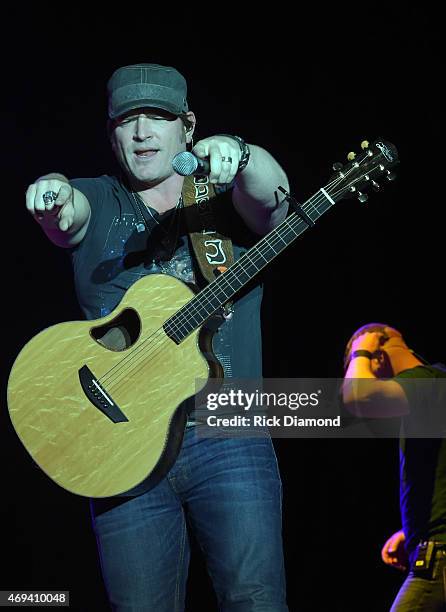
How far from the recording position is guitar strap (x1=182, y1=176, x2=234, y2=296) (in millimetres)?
2408

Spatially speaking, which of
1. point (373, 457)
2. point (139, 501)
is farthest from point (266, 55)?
point (139, 501)

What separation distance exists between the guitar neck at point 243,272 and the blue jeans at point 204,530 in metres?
0.32

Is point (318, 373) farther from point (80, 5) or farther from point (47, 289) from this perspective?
point (80, 5)

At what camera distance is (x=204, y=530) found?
2.24 m

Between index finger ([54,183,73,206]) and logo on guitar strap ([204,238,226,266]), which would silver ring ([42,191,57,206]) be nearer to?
index finger ([54,183,73,206])

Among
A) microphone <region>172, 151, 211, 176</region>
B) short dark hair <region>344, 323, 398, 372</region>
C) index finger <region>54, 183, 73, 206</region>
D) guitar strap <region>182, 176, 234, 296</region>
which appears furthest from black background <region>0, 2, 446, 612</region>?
microphone <region>172, 151, 211, 176</region>

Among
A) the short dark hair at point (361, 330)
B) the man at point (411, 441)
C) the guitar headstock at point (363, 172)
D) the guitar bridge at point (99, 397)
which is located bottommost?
the man at point (411, 441)

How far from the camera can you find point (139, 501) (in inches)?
89.4

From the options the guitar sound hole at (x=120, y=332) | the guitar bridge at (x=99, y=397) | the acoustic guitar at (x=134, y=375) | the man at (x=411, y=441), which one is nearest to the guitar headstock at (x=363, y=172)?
the acoustic guitar at (x=134, y=375)

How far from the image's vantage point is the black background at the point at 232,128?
416cm

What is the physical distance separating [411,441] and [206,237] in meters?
1.87

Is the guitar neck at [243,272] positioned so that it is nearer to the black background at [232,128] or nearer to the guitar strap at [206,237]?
the guitar strap at [206,237]

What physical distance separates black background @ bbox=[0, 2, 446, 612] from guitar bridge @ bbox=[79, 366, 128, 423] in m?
1.81

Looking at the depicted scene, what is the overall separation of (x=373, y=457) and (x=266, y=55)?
7.77 ft
